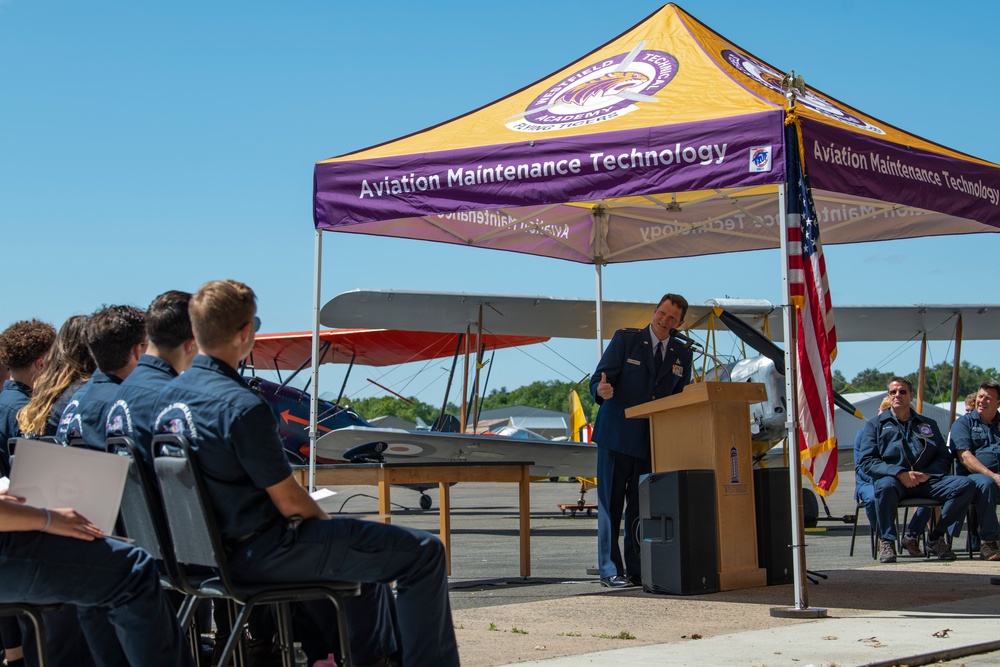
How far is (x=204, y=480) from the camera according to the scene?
2863 mm

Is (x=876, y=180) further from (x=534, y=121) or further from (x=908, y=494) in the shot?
(x=908, y=494)

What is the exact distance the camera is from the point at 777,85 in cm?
659

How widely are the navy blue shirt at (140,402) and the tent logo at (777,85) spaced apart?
4.23 m

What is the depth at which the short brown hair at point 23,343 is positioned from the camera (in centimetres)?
426

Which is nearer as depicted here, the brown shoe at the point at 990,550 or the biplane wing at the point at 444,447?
the brown shoe at the point at 990,550

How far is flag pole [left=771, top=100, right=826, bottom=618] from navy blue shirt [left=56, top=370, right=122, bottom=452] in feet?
10.5

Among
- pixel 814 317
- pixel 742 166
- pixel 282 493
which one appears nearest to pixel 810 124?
pixel 742 166

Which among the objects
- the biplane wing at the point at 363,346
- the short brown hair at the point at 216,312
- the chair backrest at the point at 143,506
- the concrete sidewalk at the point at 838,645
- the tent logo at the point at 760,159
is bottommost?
the concrete sidewalk at the point at 838,645

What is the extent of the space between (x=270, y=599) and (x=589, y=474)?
42.8 feet

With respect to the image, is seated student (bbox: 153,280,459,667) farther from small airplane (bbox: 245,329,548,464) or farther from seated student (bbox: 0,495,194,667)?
small airplane (bbox: 245,329,548,464)

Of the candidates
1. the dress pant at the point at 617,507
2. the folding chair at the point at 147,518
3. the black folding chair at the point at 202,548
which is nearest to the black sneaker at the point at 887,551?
the dress pant at the point at 617,507

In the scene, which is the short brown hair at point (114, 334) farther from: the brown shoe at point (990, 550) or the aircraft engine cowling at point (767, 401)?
the aircraft engine cowling at point (767, 401)

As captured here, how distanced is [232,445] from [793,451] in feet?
10.5

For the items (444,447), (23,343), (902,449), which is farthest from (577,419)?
(23,343)
